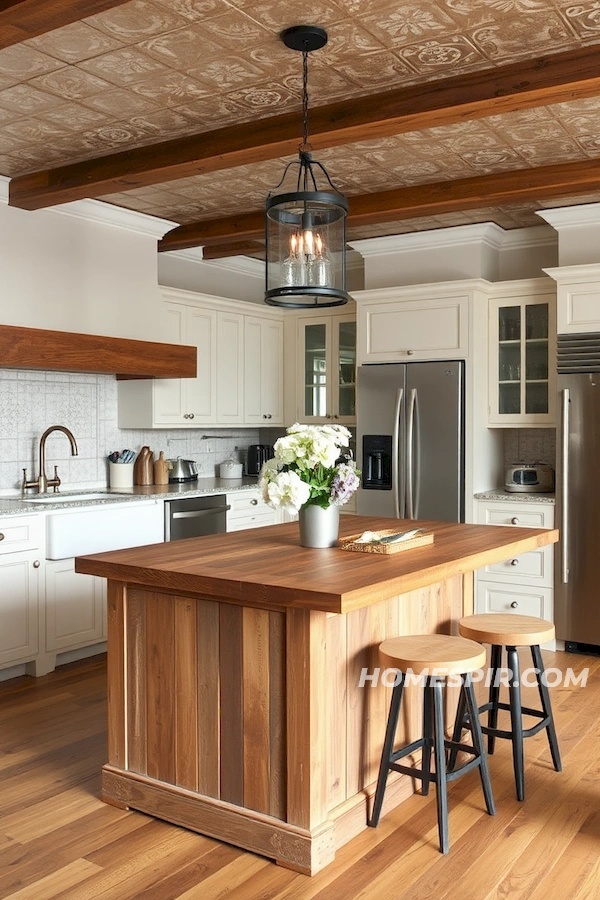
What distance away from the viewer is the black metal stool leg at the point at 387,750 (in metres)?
2.78

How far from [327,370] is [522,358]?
1.56 m

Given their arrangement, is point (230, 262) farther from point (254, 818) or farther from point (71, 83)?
point (254, 818)

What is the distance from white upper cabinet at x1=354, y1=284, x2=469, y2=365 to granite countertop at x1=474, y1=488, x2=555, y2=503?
2.97ft

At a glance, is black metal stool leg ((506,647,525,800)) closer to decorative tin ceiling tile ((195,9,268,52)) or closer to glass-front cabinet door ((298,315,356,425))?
decorative tin ceiling tile ((195,9,268,52))

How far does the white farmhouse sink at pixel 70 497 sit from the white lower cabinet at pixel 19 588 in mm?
367

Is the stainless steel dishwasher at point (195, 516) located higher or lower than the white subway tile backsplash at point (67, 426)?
lower

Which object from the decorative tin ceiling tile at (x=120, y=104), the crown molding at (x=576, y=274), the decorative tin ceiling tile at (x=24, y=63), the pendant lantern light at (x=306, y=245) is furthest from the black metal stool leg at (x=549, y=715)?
the decorative tin ceiling tile at (x=24, y=63)

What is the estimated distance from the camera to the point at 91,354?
491cm

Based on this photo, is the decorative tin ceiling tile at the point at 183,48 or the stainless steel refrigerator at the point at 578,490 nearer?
the decorative tin ceiling tile at the point at 183,48

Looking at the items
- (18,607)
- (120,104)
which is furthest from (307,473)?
(18,607)

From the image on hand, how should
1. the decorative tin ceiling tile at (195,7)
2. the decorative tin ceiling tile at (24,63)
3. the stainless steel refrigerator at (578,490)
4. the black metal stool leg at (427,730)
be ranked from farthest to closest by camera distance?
the stainless steel refrigerator at (578,490), the decorative tin ceiling tile at (24,63), the black metal stool leg at (427,730), the decorative tin ceiling tile at (195,7)

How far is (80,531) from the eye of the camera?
4664mm

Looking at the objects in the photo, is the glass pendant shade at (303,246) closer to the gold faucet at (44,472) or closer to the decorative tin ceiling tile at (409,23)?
the decorative tin ceiling tile at (409,23)

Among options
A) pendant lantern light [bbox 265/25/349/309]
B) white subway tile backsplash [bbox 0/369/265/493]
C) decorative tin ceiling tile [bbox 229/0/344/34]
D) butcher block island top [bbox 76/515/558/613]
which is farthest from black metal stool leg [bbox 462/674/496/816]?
white subway tile backsplash [bbox 0/369/265/493]
